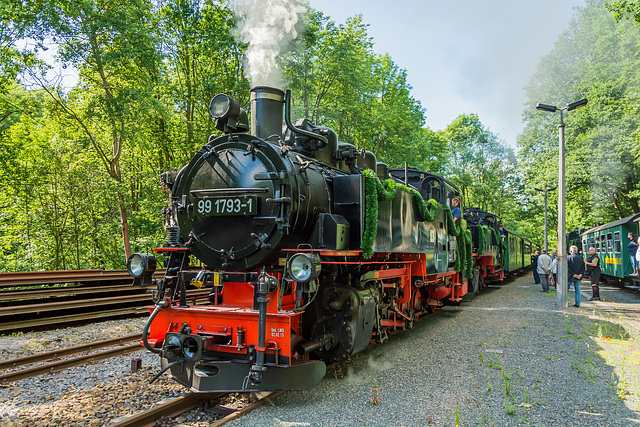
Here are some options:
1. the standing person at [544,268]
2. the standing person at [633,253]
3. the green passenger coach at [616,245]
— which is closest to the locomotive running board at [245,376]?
the standing person at [544,268]

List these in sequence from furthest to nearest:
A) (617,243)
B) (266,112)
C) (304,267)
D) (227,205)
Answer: (617,243) → (266,112) → (227,205) → (304,267)

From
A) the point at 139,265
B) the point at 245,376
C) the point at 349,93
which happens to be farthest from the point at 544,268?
the point at 139,265

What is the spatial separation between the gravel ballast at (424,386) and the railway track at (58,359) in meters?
0.20

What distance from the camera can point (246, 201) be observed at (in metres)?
4.58

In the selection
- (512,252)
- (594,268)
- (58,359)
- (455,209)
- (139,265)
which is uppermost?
(455,209)

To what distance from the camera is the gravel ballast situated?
389 cm

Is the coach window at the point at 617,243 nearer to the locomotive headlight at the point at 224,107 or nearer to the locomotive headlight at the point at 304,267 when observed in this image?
the locomotive headlight at the point at 304,267

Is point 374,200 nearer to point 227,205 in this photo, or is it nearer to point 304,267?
point 304,267

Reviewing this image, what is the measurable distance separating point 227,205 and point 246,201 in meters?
0.26

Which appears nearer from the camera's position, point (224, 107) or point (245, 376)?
point (245, 376)

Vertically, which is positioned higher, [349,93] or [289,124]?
[349,93]

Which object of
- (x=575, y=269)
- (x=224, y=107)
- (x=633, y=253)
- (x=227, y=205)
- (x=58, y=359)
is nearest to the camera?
(x=227, y=205)

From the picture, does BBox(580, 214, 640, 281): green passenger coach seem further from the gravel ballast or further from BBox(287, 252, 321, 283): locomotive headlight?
BBox(287, 252, 321, 283): locomotive headlight

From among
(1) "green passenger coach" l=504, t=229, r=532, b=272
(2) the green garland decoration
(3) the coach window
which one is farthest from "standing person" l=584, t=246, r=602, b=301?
(2) the green garland decoration
